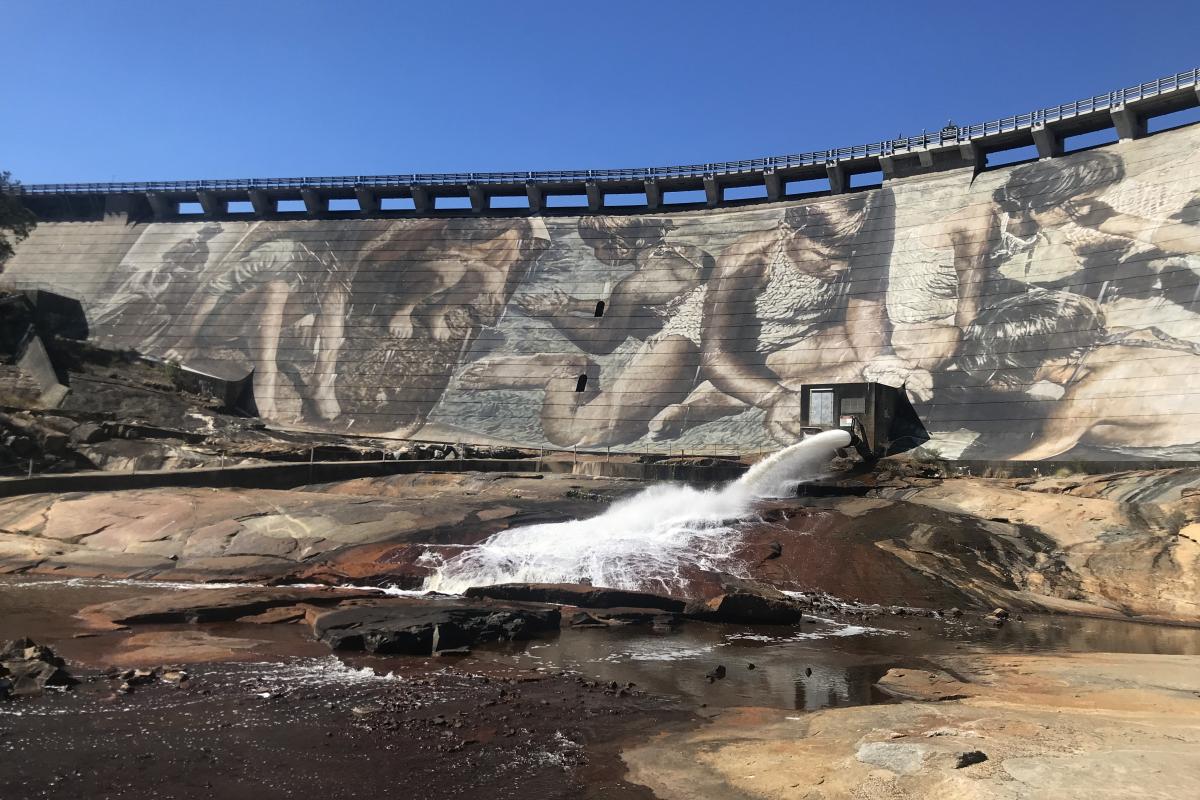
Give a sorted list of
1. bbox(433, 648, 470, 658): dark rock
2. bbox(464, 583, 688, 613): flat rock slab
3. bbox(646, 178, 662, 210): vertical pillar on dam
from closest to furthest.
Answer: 1. bbox(433, 648, 470, 658): dark rock
2. bbox(464, 583, 688, 613): flat rock slab
3. bbox(646, 178, 662, 210): vertical pillar on dam

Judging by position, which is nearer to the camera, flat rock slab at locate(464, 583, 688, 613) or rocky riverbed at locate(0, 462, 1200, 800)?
rocky riverbed at locate(0, 462, 1200, 800)

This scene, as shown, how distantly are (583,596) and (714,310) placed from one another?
31.2 meters

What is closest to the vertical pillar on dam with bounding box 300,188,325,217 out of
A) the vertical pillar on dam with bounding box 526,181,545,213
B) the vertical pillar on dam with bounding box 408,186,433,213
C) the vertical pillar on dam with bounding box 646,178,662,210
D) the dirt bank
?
the vertical pillar on dam with bounding box 408,186,433,213

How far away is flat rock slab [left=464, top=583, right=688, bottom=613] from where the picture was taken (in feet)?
53.6

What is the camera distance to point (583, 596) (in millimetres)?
16359

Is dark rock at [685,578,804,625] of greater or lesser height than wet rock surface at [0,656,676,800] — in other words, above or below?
below

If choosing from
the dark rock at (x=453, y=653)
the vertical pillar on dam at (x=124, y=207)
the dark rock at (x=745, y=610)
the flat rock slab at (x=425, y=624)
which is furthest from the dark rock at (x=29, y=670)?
the vertical pillar on dam at (x=124, y=207)

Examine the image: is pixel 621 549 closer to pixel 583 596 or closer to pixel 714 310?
pixel 583 596

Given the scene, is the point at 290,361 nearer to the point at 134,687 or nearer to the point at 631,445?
the point at 631,445

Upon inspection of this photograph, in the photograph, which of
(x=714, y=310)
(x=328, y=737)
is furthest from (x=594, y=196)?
(x=328, y=737)

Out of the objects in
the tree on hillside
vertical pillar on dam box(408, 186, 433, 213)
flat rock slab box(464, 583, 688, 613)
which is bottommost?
flat rock slab box(464, 583, 688, 613)

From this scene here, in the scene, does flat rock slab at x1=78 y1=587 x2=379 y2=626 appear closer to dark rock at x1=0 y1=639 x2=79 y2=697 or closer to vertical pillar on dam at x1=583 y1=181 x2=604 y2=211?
Result: dark rock at x1=0 y1=639 x2=79 y2=697

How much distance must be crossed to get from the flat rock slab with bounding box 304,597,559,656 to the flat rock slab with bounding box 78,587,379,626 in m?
1.25

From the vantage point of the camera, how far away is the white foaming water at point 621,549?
Result: 17.9 metres
